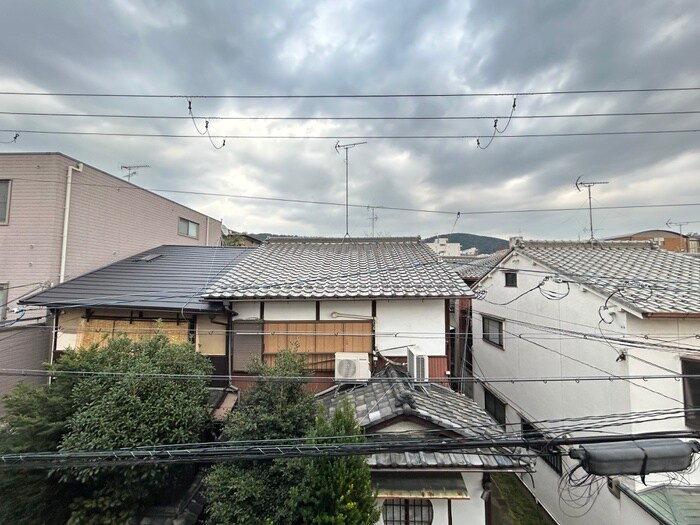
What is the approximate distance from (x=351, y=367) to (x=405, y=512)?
2.99 m

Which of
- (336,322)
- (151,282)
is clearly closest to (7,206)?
(151,282)

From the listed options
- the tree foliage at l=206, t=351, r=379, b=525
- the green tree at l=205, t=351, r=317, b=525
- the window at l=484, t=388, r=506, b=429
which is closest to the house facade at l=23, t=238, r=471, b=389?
the green tree at l=205, t=351, r=317, b=525

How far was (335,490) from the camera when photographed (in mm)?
4414

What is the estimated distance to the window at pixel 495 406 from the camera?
1292 centimetres

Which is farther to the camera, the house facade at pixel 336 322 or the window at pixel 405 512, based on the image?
the house facade at pixel 336 322

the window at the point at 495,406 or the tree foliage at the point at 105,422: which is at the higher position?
the tree foliage at the point at 105,422

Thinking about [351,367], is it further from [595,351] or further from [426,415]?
[595,351]

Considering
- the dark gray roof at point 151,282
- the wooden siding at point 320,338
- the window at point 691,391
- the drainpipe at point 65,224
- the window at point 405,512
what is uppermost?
the drainpipe at point 65,224

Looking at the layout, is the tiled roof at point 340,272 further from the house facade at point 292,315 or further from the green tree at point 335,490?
the green tree at point 335,490

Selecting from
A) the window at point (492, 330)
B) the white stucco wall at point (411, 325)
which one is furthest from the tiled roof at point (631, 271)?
the white stucco wall at point (411, 325)

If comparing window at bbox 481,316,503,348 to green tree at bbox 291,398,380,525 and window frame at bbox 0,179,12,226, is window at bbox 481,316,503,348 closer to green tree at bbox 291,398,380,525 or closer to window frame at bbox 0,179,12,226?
green tree at bbox 291,398,380,525

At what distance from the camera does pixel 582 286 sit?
845 centimetres

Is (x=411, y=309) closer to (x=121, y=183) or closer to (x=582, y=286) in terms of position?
(x=582, y=286)

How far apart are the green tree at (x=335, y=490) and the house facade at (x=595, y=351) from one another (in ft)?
7.60
